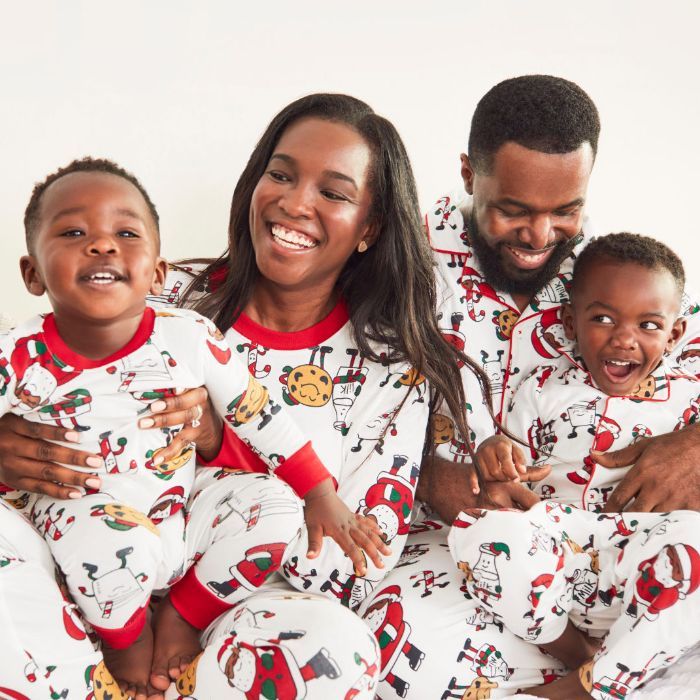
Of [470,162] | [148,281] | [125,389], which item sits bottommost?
[125,389]

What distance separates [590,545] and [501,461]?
0.21 metres

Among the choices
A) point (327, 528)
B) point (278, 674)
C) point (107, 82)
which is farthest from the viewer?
point (107, 82)

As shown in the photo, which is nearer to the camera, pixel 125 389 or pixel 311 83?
pixel 125 389

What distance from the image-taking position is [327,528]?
56.8 inches

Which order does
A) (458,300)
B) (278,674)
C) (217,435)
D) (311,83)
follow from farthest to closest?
(311,83)
(458,300)
(217,435)
(278,674)

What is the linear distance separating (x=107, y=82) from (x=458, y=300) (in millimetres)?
941

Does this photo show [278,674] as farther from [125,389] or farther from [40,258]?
[40,258]

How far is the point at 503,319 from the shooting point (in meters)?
1.82

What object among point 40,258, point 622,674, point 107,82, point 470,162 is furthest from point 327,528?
point 107,82

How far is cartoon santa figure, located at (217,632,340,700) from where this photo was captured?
1201 mm

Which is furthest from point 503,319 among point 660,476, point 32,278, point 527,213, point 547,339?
point 32,278

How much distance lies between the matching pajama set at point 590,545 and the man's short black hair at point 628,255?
19 cm

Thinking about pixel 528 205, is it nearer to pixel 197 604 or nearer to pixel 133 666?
pixel 197 604

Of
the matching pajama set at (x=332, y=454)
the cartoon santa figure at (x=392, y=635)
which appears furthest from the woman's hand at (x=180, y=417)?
the cartoon santa figure at (x=392, y=635)
